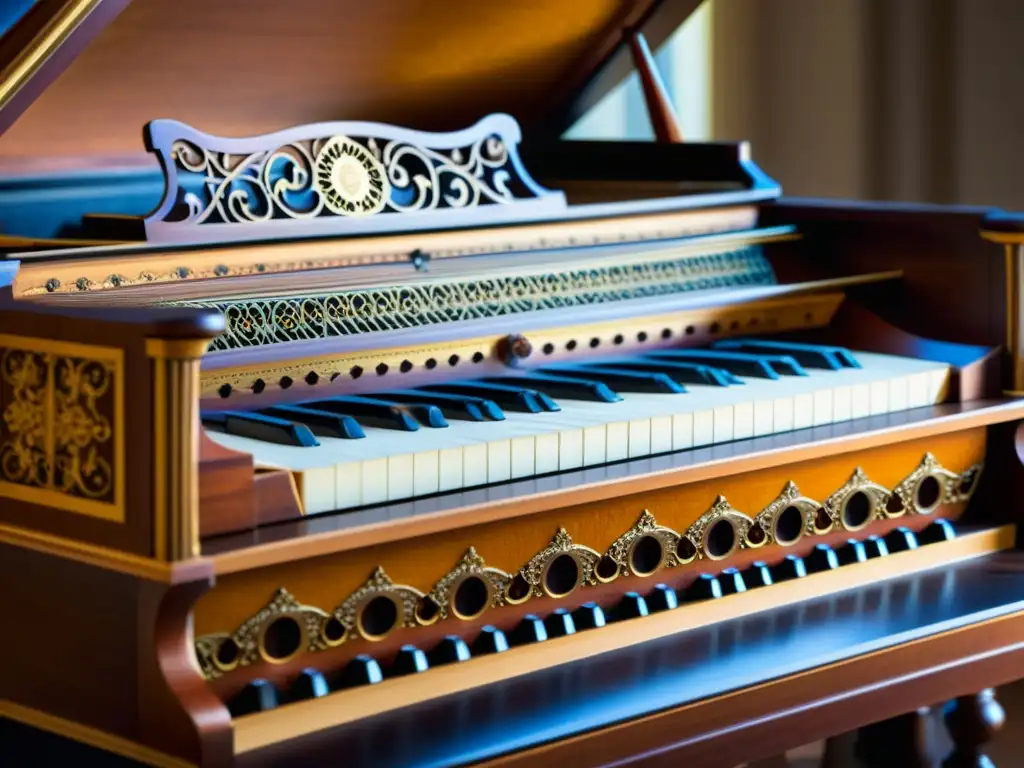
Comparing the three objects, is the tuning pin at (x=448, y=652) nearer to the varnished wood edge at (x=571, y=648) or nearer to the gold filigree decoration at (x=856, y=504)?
the varnished wood edge at (x=571, y=648)

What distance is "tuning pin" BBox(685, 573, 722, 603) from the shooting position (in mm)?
2498

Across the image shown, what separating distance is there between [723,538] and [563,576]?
323 mm

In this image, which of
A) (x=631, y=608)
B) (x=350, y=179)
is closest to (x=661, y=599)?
(x=631, y=608)

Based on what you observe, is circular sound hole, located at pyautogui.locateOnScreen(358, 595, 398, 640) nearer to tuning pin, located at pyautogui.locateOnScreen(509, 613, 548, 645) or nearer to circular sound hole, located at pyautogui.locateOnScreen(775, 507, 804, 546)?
tuning pin, located at pyautogui.locateOnScreen(509, 613, 548, 645)

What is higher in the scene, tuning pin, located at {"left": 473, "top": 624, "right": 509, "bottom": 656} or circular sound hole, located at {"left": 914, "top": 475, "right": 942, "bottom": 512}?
circular sound hole, located at {"left": 914, "top": 475, "right": 942, "bottom": 512}

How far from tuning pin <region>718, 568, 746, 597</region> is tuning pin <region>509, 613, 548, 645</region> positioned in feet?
1.19

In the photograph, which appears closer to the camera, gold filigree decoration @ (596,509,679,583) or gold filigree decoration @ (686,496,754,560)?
gold filigree decoration @ (596,509,679,583)

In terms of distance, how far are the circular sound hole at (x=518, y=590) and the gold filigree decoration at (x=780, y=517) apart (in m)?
0.44

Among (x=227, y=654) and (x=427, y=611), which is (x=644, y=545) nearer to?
(x=427, y=611)

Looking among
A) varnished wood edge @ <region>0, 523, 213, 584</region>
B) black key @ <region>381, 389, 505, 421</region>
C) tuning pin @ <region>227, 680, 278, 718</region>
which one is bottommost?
tuning pin @ <region>227, 680, 278, 718</region>

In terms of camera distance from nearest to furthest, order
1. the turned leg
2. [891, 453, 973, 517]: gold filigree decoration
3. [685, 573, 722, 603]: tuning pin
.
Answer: [685, 573, 722, 603]: tuning pin
[891, 453, 973, 517]: gold filigree decoration
the turned leg

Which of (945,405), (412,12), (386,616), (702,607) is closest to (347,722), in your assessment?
(386,616)

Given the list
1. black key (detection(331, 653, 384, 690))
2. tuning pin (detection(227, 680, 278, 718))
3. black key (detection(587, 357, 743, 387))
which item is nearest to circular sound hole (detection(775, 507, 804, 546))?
black key (detection(587, 357, 743, 387))

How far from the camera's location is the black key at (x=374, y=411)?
7.36 feet
